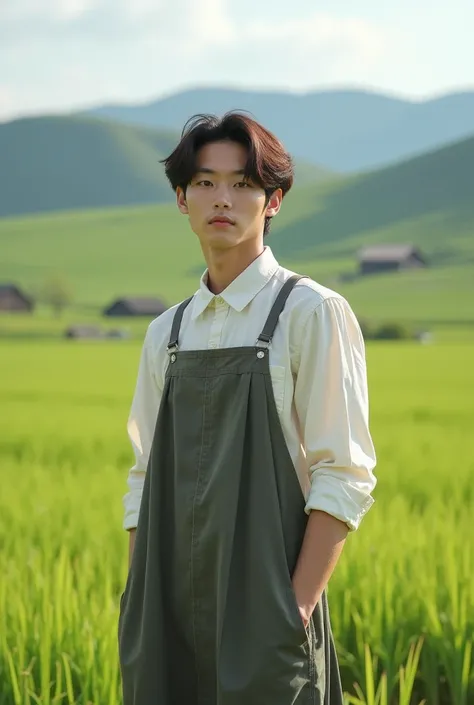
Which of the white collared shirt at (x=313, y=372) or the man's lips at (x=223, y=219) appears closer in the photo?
the white collared shirt at (x=313, y=372)

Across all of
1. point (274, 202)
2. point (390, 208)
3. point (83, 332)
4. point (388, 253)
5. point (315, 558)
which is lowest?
point (315, 558)

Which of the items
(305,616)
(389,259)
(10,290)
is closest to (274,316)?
(305,616)

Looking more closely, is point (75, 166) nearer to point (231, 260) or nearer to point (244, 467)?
point (231, 260)

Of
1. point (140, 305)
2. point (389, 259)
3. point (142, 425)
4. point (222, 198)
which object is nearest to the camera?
point (222, 198)

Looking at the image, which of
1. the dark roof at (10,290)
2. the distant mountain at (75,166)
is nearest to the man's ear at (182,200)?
the dark roof at (10,290)

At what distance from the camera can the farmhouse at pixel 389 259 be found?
66.9m

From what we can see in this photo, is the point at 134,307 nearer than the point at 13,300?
No

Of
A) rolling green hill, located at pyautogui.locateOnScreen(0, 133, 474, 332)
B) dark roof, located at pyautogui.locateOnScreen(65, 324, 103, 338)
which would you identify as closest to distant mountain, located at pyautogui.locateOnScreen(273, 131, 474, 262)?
rolling green hill, located at pyautogui.locateOnScreen(0, 133, 474, 332)

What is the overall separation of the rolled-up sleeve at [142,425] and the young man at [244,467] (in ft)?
0.25

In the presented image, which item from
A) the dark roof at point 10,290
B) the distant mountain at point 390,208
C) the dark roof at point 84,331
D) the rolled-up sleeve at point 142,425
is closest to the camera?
the rolled-up sleeve at point 142,425

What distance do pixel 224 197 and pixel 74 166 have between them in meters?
123

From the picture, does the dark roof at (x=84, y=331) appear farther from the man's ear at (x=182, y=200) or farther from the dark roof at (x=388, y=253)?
the dark roof at (x=388, y=253)

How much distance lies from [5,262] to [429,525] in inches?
2695

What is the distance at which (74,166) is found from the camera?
12188cm
